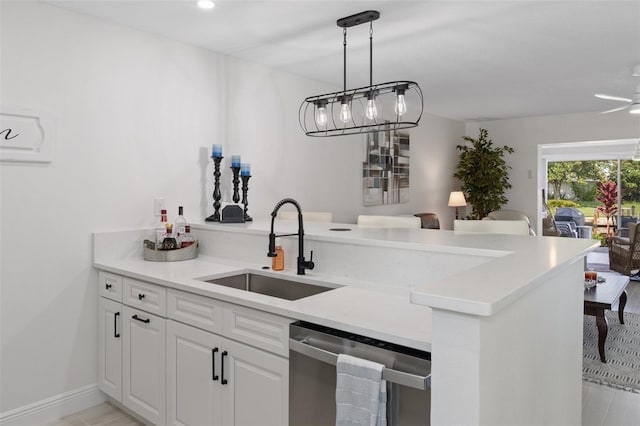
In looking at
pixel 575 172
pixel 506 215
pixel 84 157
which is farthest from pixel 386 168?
pixel 575 172

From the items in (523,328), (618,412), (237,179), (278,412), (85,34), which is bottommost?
(618,412)

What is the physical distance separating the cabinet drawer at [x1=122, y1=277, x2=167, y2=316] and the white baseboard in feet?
2.42

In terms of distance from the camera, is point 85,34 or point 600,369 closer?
point 85,34

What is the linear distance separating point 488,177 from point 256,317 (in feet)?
19.8

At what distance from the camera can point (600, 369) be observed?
3.26 meters

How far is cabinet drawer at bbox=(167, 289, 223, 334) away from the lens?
197cm

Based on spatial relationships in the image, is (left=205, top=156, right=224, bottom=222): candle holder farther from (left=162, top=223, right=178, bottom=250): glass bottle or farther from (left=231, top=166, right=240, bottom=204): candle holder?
(left=162, top=223, right=178, bottom=250): glass bottle

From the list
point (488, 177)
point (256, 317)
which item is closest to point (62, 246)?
point (256, 317)

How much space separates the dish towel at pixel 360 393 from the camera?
132 centimetres

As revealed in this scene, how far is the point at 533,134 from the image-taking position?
7027 mm

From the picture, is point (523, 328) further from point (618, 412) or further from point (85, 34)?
point (85, 34)

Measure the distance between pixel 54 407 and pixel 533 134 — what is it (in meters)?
6.99

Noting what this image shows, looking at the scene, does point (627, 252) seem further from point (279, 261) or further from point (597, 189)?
point (279, 261)

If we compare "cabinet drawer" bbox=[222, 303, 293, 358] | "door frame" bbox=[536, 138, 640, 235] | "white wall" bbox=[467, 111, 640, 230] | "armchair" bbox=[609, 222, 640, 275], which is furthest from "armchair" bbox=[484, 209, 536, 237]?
"cabinet drawer" bbox=[222, 303, 293, 358]
